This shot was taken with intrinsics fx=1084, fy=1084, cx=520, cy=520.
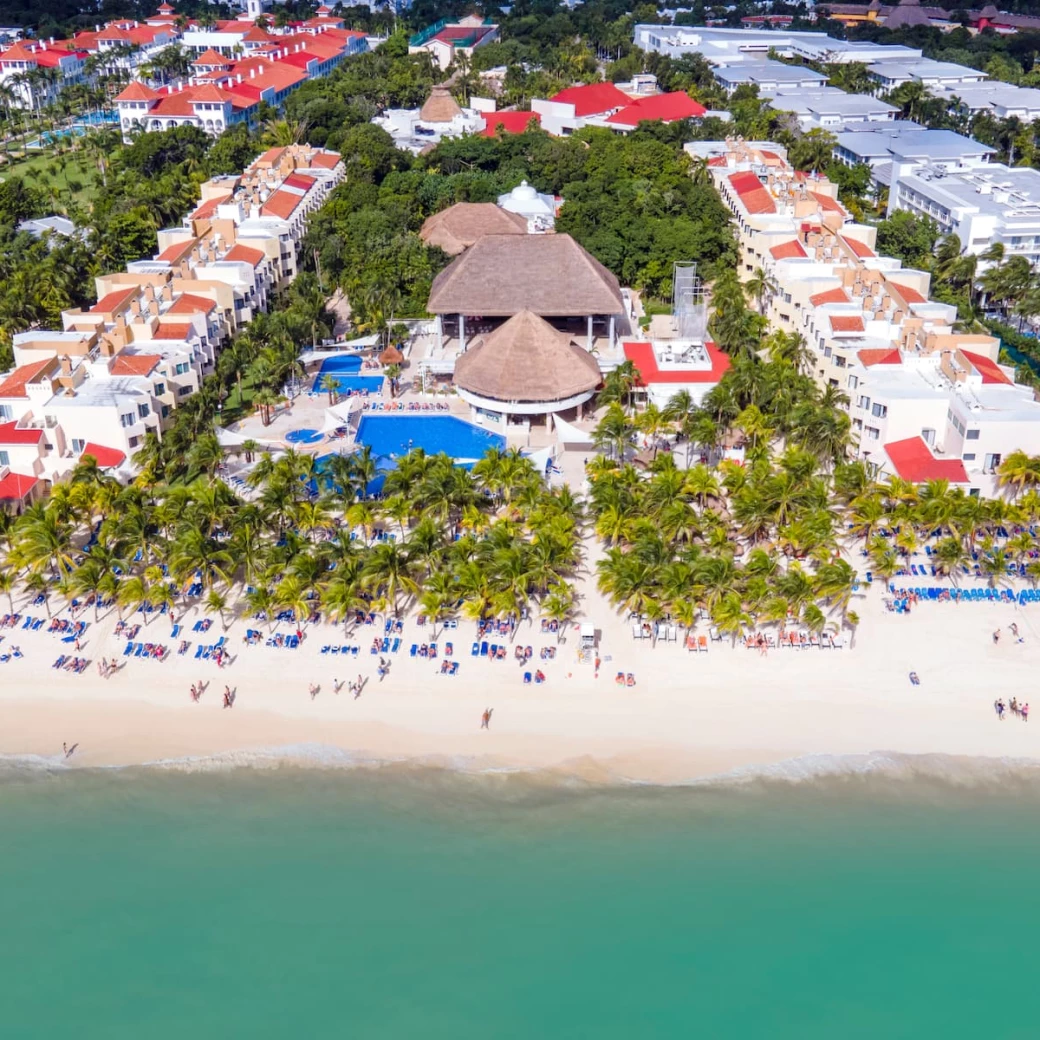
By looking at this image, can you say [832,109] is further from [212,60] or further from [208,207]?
[212,60]

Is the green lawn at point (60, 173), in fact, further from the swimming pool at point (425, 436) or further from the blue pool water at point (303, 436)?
the swimming pool at point (425, 436)

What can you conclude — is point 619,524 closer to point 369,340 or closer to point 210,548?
point 210,548

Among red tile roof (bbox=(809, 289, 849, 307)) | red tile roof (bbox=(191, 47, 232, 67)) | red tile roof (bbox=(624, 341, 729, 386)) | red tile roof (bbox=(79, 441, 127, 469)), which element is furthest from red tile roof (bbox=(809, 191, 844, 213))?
red tile roof (bbox=(191, 47, 232, 67))

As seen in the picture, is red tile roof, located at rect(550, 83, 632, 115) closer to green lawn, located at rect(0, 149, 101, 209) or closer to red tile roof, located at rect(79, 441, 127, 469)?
green lawn, located at rect(0, 149, 101, 209)

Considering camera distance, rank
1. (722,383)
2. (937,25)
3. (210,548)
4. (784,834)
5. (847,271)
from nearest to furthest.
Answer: (784,834) < (210,548) < (722,383) < (847,271) < (937,25)

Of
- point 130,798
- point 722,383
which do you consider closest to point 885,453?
point 722,383
